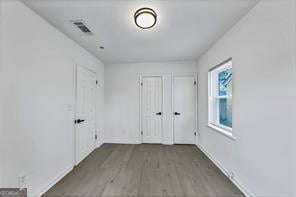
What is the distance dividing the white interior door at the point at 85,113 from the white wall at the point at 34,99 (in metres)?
0.29

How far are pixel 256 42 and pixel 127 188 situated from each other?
2652mm

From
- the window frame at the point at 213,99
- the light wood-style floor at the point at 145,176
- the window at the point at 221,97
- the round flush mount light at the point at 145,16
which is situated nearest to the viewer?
the round flush mount light at the point at 145,16

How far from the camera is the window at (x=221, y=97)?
2747mm

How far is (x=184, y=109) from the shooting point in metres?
4.38

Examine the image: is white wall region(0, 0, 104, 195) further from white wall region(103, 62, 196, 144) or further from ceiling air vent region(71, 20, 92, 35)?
white wall region(103, 62, 196, 144)

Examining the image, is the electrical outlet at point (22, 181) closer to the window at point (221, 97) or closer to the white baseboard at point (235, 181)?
the white baseboard at point (235, 181)

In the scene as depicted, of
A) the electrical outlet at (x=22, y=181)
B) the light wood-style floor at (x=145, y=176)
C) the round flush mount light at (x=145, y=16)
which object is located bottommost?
the light wood-style floor at (x=145, y=176)

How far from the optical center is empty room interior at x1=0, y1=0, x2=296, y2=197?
154 centimetres

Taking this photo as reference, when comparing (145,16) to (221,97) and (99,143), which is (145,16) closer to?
(221,97)

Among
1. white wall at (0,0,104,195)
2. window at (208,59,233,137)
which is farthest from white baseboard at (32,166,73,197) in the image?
window at (208,59,233,137)

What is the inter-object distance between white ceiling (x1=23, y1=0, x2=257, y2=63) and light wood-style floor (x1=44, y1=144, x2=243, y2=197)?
247 cm

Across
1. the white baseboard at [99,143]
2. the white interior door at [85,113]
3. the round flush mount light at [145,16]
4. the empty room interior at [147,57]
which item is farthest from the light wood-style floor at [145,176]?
the round flush mount light at [145,16]

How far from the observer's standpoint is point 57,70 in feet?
7.92

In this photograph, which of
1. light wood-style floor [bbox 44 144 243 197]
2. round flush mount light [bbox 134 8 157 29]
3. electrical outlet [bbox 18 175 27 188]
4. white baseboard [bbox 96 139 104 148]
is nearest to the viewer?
electrical outlet [bbox 18 175 27 188]
